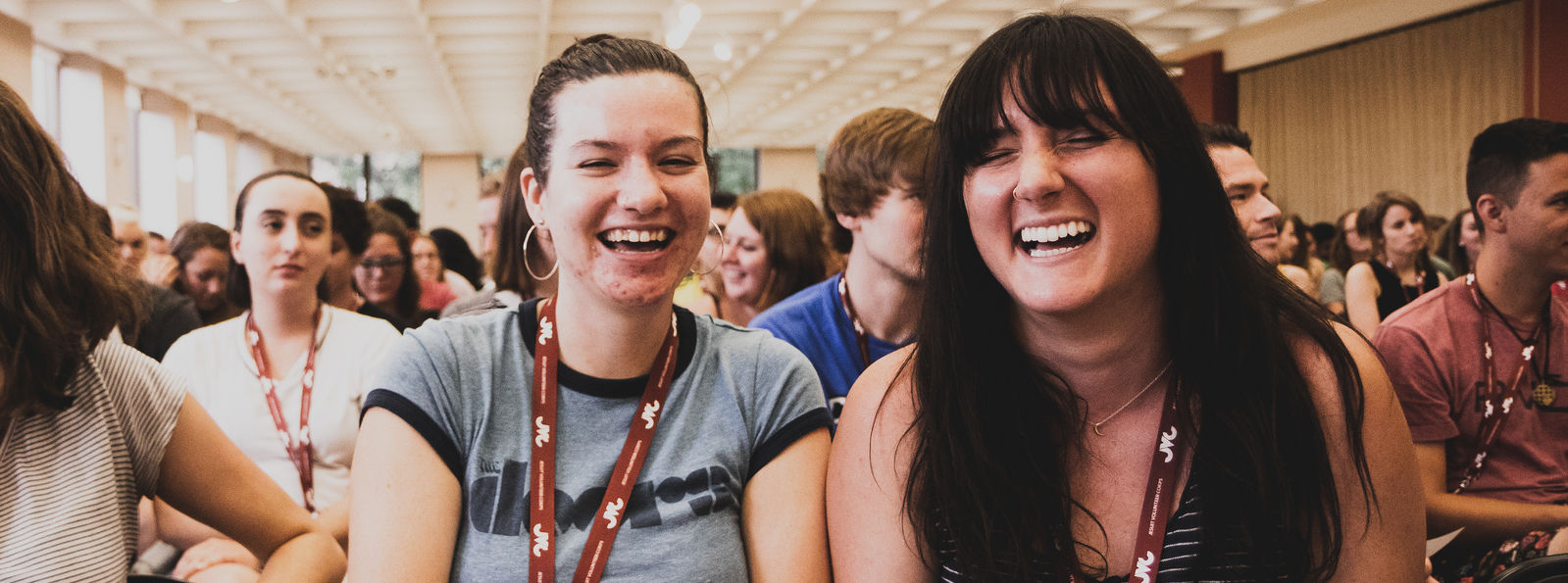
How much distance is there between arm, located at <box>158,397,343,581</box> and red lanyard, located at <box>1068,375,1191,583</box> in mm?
1310

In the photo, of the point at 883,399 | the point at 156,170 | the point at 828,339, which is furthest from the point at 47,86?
the point at 883,399

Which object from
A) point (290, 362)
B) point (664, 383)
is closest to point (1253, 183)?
point (664, 383)

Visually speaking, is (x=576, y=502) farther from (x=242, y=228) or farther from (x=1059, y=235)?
(x=242, y=228)

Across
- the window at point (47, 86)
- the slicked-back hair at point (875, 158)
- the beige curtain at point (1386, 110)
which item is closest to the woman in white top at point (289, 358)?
the slicked-back hair at point (875, 158)

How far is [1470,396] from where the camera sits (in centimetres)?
269

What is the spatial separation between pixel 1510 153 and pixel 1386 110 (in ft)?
34.4

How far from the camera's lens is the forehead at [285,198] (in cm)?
342

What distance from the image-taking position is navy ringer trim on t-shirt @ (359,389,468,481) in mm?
1599

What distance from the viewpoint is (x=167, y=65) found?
14297mm

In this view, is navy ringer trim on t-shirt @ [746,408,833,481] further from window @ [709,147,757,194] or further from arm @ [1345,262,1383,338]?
window @ [709,147,757,194]

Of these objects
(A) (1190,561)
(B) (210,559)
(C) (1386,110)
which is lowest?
(B) (210,559)

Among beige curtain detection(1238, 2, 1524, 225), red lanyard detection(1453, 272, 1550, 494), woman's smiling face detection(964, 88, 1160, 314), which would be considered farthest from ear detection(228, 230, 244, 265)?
beige curtain detection(1238, 2, 1524, 225)

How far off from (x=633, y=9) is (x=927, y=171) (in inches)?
418

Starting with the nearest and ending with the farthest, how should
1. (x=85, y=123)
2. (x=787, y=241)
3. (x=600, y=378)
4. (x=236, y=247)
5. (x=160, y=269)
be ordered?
(x=600, y=378)
(x=236, y=247)
(x=787, y=241)
(x=160, y=269)
(x=85, y=123)
